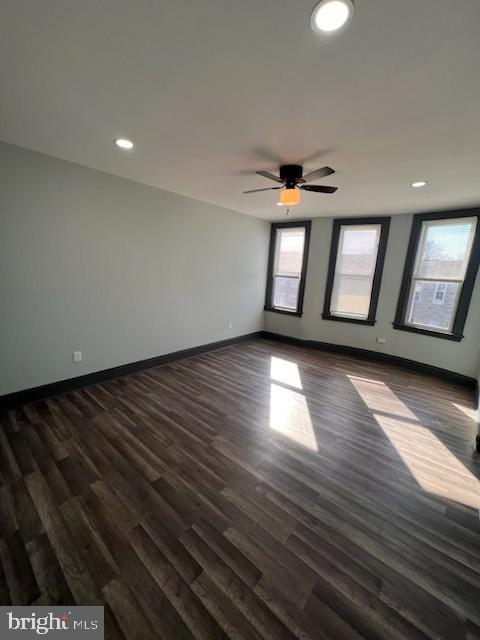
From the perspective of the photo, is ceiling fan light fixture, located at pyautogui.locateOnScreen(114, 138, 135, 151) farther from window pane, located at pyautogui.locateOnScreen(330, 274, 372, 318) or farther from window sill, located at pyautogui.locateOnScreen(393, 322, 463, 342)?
A: window sill, located at pyautogui.locateOnScreen(393, 322, 463, 342)

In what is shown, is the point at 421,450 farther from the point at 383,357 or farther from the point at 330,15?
the point at 330,15

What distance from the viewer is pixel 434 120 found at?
165 cm

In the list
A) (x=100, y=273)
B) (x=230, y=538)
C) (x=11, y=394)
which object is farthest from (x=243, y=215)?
(x=230, y=538)

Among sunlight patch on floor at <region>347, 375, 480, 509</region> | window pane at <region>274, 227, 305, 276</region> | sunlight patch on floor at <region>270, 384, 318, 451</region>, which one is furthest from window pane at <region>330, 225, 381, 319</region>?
sunlight patch on floor at <region>270, 384, 318, 451</region>

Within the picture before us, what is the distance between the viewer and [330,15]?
1.02 m

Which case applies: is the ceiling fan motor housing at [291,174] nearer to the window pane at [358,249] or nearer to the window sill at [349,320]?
the window pane at [358,249]

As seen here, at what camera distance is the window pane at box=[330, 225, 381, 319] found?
4551 millimetres

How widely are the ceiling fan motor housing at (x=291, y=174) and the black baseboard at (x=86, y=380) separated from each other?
9.57 ft

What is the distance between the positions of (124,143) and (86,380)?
261 cm

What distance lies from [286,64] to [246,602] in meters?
2.63

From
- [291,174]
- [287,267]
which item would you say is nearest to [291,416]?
[291,174]

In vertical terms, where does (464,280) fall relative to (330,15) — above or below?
below

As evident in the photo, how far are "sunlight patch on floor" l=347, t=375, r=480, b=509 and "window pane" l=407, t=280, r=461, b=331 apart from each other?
5.20ft

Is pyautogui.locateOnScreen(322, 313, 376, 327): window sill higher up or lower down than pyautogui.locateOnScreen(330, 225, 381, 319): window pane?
lower down
